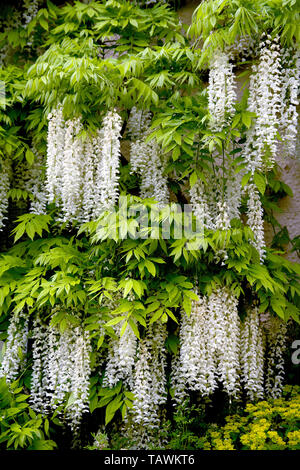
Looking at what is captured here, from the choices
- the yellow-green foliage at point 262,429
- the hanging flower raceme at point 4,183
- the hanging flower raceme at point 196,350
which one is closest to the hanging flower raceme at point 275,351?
the yellow-green foliage at point 262,429

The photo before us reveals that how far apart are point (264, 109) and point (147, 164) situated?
44.8 inches

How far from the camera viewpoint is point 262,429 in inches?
146

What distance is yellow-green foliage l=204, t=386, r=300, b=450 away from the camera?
366 centimetres

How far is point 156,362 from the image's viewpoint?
3982 millimetres

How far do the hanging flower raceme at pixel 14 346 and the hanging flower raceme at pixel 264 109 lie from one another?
90.8 inches

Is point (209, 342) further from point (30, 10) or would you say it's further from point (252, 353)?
point (30, 10)

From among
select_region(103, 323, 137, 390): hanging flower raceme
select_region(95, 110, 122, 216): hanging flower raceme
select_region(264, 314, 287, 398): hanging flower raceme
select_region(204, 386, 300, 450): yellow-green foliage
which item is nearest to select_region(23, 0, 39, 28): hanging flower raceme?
select_region(95, 110, 122, 216): hanging flower raceme

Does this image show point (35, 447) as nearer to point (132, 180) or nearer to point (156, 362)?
point (156, 362)

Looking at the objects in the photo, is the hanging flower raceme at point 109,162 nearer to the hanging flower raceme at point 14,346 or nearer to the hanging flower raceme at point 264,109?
the hanging flower raceme at point 264,109

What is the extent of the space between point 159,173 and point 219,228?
2.48 feet

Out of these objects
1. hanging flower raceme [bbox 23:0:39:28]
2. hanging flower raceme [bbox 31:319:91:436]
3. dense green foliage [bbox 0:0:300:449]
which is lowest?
hanging flower raceme [bbox 31:319:91:436]

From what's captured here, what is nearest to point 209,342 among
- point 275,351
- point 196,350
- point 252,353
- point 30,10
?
point 196,350

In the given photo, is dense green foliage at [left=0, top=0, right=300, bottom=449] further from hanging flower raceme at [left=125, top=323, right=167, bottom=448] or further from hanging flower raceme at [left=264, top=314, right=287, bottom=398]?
hanging flower raceme at [left=264, top=314, right=287, bottom=398]

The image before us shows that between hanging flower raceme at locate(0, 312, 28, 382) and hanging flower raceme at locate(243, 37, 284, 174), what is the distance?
7.57 feet
